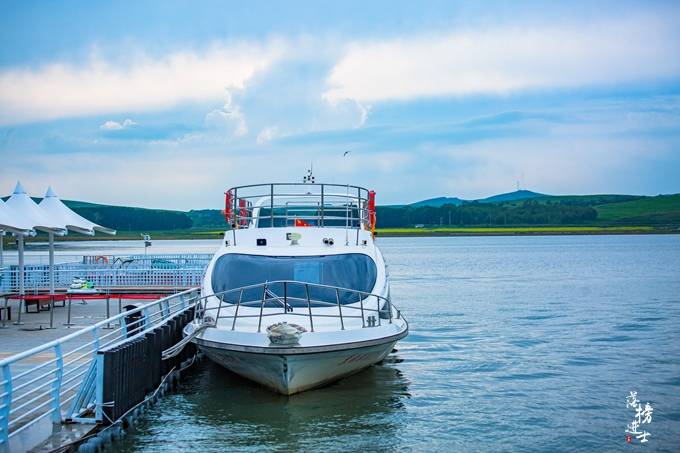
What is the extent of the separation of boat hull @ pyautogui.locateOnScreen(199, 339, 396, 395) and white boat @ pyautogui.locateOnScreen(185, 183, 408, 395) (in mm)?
23

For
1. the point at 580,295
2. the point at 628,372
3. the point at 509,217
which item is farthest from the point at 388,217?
the point at 628,372

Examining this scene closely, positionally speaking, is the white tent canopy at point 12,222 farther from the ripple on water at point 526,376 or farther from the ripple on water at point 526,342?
the ripple on water at point 526,342

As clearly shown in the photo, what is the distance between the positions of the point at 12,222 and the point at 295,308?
8.68 m

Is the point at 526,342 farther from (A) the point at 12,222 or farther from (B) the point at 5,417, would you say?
(B) the point at 5,417

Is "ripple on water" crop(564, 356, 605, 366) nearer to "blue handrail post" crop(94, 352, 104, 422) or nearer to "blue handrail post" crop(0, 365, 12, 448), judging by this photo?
"blue handrail post" crop(94, 352, 104, 422)

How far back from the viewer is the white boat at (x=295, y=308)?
12.4 meters

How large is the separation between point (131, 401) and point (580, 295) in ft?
91.3

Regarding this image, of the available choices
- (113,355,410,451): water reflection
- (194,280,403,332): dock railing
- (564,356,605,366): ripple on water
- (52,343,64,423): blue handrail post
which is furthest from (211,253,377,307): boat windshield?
(564,356,605,366): ripple on water

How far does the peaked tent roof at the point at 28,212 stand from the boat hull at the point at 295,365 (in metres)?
9.08

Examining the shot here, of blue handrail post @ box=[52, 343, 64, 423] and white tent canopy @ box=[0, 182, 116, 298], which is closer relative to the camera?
blue handrail post @ box=[52, 343, 64, 423]

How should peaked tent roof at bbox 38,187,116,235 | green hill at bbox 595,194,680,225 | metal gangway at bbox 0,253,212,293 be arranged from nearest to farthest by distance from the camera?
peaked tent roof at bbox 38,187,116,235 → metal gangway at bbox 0,253,212,293 → green hill at bbox 595,194,680,225

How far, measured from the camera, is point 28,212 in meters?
20.8

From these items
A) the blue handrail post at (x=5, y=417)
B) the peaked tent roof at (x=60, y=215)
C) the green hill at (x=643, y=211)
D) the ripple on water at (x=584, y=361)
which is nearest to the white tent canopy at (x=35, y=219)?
the peaked tent roof at (x=60, y=215)

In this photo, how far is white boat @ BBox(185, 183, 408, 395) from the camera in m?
12.4
